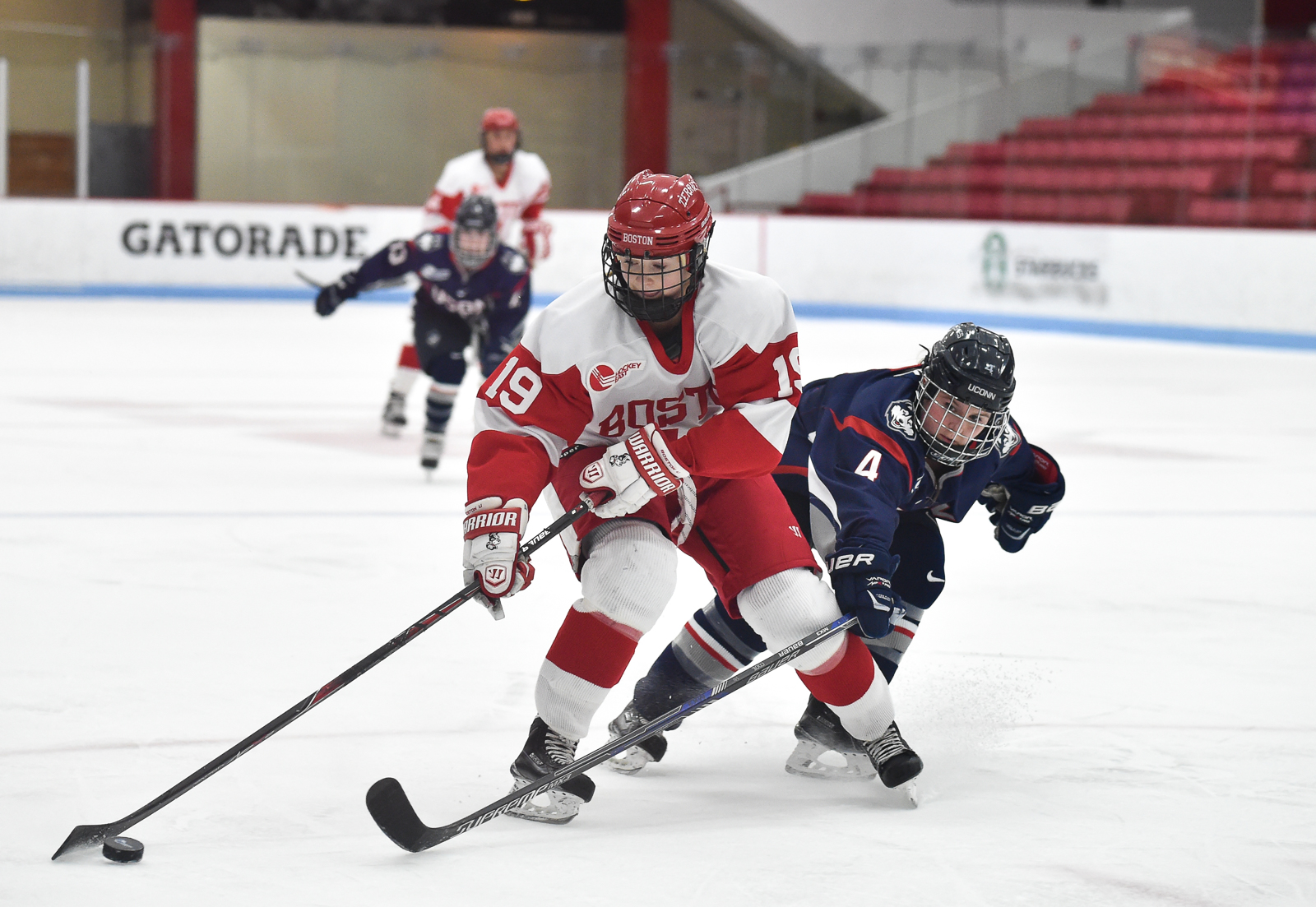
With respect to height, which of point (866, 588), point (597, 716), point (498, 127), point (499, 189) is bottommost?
point (597, 716)

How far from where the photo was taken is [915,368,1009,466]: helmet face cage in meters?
Answer: 2.32

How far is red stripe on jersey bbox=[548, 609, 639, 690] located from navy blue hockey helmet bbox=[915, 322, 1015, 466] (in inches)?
21.3

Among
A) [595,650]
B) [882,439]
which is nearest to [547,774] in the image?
[595,650]

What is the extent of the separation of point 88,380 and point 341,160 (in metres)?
6.66

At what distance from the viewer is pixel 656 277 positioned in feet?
7.26

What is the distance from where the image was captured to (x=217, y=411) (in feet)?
21.7

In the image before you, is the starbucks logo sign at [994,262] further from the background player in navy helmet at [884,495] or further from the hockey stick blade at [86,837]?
the hockey stick blade at [86,837]

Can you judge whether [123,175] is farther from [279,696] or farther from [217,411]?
[279,696]

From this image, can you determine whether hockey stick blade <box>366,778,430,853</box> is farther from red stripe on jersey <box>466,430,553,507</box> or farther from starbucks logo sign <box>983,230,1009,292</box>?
starbucks logo sign <box>983,230,1009,292</box>

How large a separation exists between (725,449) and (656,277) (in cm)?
26

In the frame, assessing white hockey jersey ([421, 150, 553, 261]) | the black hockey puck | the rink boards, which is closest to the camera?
the black hockey puck

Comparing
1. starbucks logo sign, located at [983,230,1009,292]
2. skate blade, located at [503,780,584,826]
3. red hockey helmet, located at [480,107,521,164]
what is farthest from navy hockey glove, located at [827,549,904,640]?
starbucks logo sign, located at [983,230,1009,292]

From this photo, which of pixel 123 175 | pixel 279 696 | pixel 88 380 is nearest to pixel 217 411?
pixel 88 380

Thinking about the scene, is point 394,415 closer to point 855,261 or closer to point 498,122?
point 498,122
